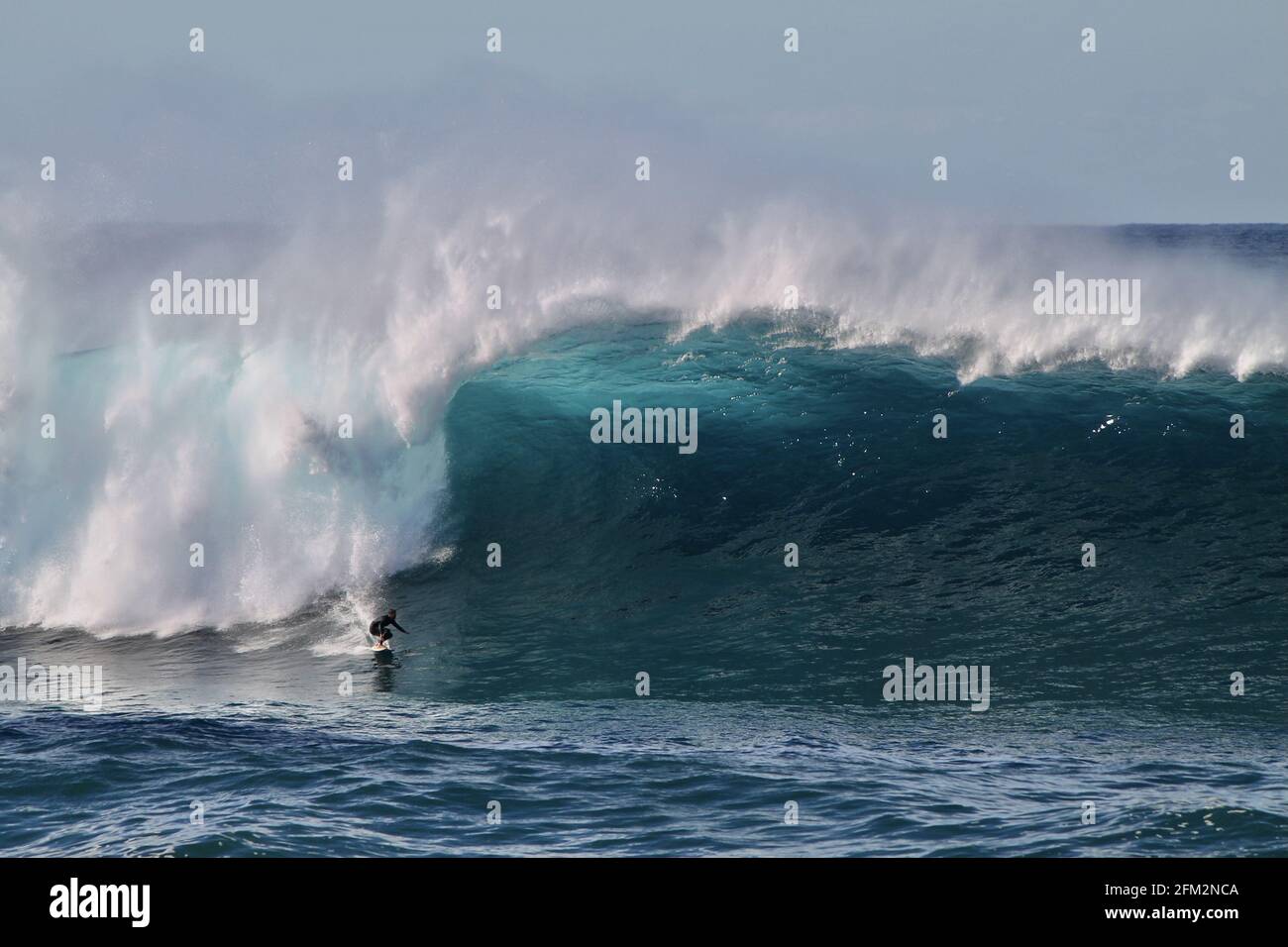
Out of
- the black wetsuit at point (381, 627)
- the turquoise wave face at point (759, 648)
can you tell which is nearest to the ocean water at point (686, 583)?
the turquoise wave face at point (759, 648)

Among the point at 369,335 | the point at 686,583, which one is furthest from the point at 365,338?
the point at 686,583

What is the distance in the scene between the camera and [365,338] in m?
19.0

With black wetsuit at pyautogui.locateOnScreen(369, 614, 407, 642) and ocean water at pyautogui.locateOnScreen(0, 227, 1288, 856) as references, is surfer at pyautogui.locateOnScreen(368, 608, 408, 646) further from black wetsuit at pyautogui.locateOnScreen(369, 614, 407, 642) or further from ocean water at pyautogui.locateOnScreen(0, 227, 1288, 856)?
ocean water at pyautogui.locateOnScreen(0, 227, 1288, 856)

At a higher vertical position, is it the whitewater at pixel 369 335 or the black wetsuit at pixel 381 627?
the whitewater at pixel 369 335

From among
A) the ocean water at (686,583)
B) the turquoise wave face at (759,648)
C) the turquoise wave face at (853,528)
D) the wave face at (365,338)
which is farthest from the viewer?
the wave face at (365,338)

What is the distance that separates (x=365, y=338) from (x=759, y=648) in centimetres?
840

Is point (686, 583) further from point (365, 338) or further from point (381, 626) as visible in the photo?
point (365, 338)

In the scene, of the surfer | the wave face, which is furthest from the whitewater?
the surfer

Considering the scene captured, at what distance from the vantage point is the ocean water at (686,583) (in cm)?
973

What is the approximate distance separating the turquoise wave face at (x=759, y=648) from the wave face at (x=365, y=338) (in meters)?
0.73

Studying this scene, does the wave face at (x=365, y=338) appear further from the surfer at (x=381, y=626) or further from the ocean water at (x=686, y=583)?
the surfer at (x=381, y=626)

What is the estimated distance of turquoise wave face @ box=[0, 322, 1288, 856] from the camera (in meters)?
9.48

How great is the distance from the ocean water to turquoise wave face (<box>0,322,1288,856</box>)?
2.2 inches
